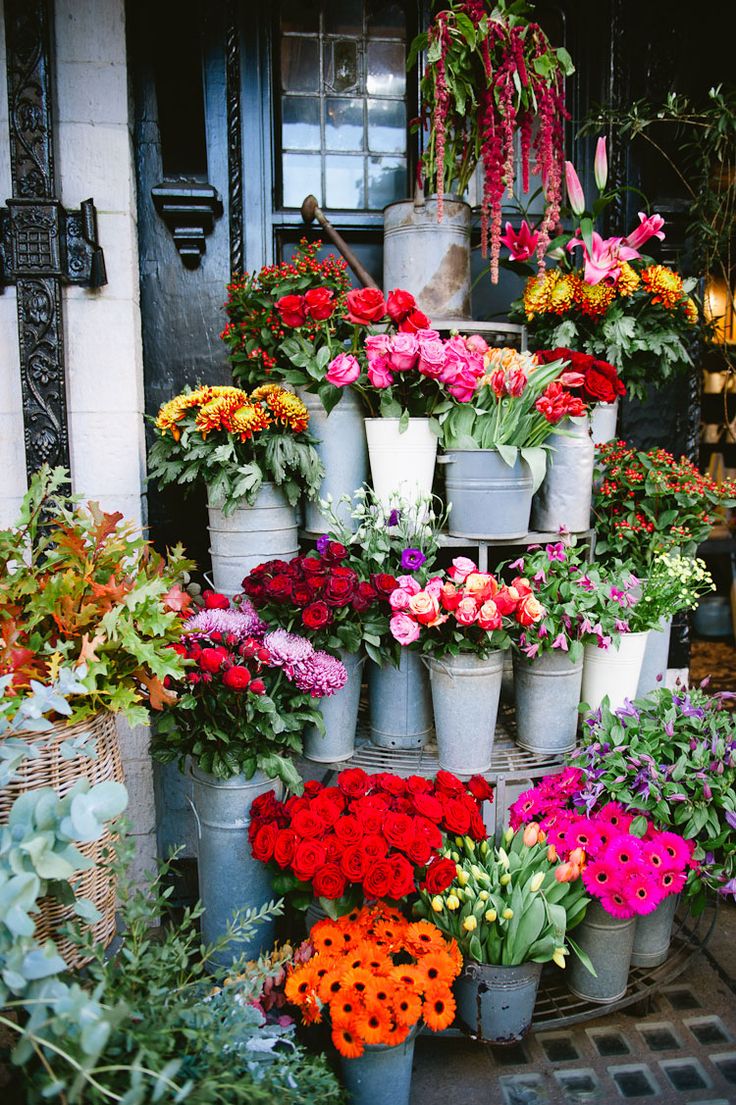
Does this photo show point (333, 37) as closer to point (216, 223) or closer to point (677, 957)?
point (216, 223)

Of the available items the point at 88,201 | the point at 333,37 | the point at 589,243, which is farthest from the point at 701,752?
the point at 333,37

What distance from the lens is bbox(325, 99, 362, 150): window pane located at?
2.72 meters

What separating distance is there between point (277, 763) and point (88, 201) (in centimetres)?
169

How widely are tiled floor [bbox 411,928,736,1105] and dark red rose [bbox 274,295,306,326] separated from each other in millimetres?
1867

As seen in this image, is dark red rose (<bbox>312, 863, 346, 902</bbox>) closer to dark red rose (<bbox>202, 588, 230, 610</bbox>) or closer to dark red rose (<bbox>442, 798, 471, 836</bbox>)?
dark red rose (<bbox>442, 798, 471, 836</bbox>)

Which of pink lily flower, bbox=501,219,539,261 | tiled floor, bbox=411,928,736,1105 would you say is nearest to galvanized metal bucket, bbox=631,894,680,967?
tiled floor, bbox=411,928,736,1105

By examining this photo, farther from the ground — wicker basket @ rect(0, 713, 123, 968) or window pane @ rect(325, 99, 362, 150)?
window pane @ rect(325, 99, 362, 150)

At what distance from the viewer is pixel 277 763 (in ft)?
6.44

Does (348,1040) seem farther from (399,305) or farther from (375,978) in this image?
(399,305)

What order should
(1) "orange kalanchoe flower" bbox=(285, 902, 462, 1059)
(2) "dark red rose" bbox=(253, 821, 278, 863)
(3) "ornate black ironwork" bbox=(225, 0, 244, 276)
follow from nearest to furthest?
1. (1) "orange kalanchoe flower" bbox=(285, 902, 462, 1059)
2. (2) "dark red rose" bbox=(253, 821, 278, 863)
3. (3) "ornate black ironwork" bbox=(225, 0, 244, 276)

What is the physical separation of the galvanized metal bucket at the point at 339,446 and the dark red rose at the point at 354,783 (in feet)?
2.39

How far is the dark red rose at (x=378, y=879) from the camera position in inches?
65.7

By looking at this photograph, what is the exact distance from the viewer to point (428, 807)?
1.82 m

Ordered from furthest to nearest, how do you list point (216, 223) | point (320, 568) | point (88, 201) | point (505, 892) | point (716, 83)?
point (716, 83)
point (216, 223)
point (88, 201)
point (320, 568)
point (505, 892)
